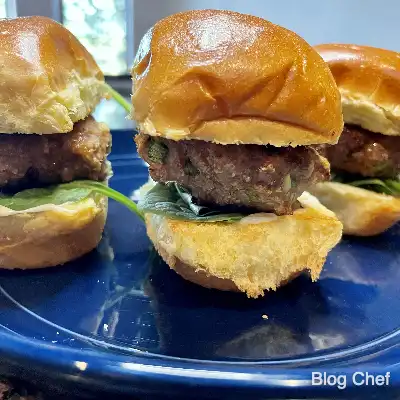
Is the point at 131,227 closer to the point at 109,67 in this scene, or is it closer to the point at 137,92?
the point at 137,92

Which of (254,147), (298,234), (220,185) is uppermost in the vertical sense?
(254,147)

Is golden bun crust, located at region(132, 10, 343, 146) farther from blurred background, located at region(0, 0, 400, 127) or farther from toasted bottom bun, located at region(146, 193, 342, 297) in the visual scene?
blurred background, located at region(0, 0, 400, 127)

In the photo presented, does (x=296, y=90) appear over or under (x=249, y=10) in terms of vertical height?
over

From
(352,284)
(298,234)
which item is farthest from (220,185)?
(352,284)

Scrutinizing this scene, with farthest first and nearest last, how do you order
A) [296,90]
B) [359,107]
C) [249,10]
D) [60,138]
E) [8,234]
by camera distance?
[249,10]
[359,107]
[60,138]
[8,234]
[296,90]

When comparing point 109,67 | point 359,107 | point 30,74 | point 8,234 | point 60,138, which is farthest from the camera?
point 109,67

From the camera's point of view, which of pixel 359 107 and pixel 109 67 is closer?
pixel 359 107

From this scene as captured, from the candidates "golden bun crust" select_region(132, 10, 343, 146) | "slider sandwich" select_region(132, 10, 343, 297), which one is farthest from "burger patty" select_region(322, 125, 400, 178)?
"golden bun crust" select_region(132, 10, 343, 146)
